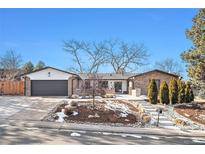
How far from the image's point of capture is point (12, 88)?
19500 millimetres

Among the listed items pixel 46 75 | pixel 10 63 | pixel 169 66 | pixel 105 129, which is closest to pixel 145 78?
pixel 169 66

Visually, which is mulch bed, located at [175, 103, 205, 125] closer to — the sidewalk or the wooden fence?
the sidewalk

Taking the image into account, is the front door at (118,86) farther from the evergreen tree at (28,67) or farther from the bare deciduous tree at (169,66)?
the evergreen tree at (28,67)

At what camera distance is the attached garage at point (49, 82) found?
1898 centimetres

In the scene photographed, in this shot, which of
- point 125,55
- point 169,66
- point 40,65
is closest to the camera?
point 40,65

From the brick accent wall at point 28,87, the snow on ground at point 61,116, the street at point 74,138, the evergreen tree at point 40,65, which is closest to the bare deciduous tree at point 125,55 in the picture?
the evergreen tree at point 40,65

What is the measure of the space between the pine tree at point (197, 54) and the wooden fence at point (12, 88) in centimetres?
1260

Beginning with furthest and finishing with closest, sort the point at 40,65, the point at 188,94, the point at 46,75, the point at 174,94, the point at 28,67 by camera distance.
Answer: the point at 28,67 → the point at 40,65 → the point at 46,75 → the point at 188,94 → the point at 174,94

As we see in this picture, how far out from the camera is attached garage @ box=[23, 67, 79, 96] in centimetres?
1898

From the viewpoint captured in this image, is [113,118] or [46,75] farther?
[46,75]

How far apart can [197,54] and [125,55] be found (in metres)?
12.1

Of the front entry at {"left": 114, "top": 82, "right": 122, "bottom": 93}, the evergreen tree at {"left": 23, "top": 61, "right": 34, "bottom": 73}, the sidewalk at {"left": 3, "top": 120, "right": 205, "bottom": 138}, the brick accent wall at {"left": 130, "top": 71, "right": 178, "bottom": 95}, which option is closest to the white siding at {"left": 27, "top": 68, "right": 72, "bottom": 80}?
the evergreen tree at {"left": 23, "top": 61, "right": 34, "bottom": 73}

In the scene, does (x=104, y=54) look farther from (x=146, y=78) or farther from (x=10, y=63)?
(x=10, y=63)

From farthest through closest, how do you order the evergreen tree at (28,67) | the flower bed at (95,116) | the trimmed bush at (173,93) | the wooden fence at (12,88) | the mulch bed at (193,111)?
the evergreen tree at (28,67) → the wooden fence at (12,88) → the trimmed bush at (173,93) → the mulch bed at (193,111) → the flower bed at (95,116)
